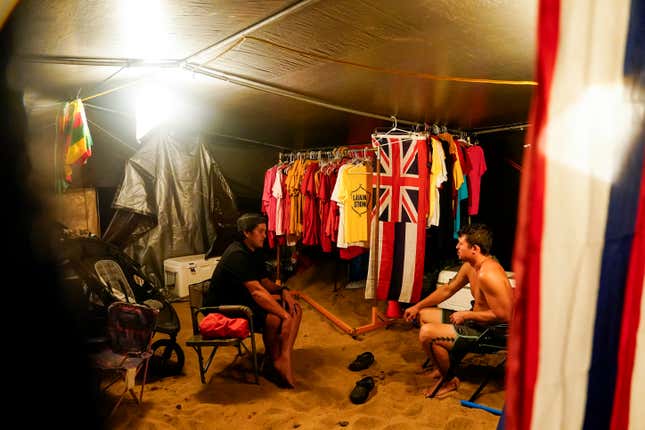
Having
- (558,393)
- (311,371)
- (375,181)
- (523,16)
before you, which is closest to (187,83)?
(375,181)

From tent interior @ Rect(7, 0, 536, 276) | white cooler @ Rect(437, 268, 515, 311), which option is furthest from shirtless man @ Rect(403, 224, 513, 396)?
tent interior @ Rect(7, 0, 536, 276)

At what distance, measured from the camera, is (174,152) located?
662 centimetres

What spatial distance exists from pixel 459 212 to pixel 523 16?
3174 mm

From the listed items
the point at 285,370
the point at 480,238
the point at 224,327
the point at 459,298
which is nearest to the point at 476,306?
the point at 480,238

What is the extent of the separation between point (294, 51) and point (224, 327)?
91.5 inches

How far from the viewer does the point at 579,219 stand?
88 centimetres

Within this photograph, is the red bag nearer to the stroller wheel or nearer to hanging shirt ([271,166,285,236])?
the stroller wheel

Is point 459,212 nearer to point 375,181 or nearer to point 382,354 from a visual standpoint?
point 375,181

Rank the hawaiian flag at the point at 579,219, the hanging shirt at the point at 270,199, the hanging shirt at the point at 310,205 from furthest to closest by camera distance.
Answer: the hanging shirt at the point at 270,199
the hanging shirt at the point at 310,205
the hawaiian flag at the point at 579,219

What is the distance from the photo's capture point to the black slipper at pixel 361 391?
11.3 feet

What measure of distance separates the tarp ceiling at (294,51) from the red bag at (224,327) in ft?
6.69

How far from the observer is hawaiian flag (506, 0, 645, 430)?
843 mm

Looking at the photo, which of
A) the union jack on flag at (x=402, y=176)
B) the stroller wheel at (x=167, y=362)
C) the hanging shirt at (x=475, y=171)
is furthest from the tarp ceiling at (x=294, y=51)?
the stroller wheel at (x=167, y=362)

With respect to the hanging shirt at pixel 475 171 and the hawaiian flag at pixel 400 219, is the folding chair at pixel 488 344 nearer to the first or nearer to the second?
the hawaiian flag at pixel 400 219
